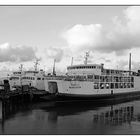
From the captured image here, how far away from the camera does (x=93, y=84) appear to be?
3606 cm

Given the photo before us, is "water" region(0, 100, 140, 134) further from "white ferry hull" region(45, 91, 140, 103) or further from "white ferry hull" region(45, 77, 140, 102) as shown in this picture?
"white ferry hull" region(45, 77, 140, 102)

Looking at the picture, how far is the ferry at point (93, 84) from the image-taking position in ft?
108

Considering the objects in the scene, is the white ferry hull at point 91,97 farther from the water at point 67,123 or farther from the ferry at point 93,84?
the water at point 67,123

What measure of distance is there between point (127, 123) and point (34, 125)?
9798 mm

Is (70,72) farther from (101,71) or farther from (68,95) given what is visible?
(68,95)

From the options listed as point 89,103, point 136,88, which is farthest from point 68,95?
point 136,88

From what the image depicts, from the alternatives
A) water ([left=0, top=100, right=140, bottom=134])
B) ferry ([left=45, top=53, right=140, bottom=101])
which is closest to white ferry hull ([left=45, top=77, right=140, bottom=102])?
ferry ([left=45, top=53, right=140, bottom=101])

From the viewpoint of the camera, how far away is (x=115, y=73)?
42656mm

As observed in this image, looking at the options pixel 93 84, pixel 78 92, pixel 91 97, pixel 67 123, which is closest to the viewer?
pixel 67 123

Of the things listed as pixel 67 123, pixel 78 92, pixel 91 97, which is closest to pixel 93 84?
pixel 91 97

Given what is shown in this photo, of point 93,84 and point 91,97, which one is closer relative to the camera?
point 91,97

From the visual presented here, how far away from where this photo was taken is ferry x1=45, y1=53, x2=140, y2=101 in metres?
33.0

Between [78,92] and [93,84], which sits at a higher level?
[93,84]

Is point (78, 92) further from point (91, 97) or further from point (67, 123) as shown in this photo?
point (67, 123)
